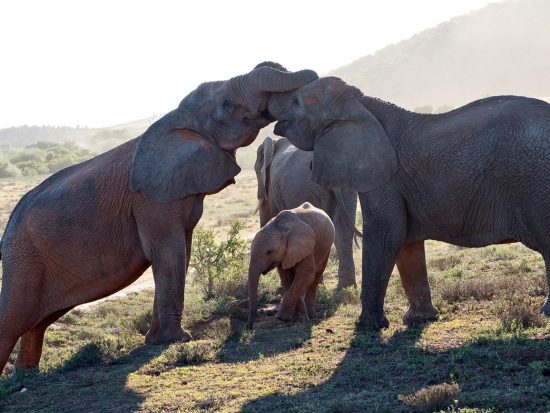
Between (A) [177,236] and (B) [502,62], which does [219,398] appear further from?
(B) [502,62]

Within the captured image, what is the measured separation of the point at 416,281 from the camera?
10.8 meters

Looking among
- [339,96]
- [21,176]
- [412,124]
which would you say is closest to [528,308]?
[412,124]

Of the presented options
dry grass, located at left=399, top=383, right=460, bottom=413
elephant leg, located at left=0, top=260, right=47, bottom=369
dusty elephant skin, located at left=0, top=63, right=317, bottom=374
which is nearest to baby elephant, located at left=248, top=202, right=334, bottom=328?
dusty elephant skin, located at left=0, top=63, right=317, bottom=374

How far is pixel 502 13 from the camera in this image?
113625 millimetres

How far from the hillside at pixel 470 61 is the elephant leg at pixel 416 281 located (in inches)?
3416

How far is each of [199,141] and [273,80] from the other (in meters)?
1.08

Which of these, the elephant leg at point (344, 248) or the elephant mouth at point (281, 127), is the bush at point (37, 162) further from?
the elephant mouth at point (281, 127)

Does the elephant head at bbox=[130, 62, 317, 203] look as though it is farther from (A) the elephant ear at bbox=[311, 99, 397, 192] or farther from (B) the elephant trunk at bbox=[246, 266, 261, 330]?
(B) the elephant trunk at bbox=[246, 266, 261, 330]

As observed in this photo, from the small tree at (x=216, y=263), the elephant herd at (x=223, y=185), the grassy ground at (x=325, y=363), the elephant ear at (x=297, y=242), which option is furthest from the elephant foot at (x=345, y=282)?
the elephant herd at (x=223, y=185)

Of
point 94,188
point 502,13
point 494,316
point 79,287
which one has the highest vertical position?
point 502,13

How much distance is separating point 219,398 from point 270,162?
34.3 feet

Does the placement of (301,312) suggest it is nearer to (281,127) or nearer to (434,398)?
(281,127)

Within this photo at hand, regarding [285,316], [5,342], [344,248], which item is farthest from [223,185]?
[344,248]

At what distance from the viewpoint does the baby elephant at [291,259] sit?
12.2m
